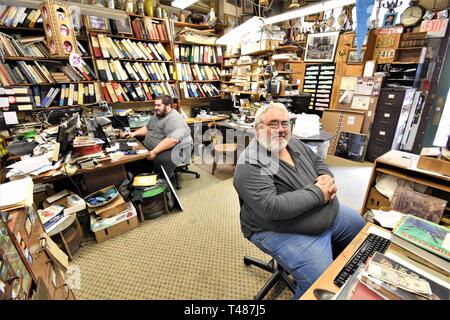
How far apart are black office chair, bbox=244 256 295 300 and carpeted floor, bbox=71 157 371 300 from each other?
0.06 meters

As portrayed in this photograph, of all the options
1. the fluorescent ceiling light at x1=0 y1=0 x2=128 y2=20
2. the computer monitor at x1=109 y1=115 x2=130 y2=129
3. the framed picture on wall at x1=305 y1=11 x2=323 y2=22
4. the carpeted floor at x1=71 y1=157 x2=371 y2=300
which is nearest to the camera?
the carpeted floor at x1=71 y1=157 x2=371 y2=300

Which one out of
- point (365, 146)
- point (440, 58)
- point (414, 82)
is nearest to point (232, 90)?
point (365, 146)

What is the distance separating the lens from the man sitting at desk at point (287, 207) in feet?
3.53

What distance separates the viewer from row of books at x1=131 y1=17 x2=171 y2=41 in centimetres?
338

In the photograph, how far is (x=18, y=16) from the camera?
2.57 meters

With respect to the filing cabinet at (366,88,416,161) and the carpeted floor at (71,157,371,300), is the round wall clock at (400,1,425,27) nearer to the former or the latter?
the filing cabinet at (366,88,416,161)

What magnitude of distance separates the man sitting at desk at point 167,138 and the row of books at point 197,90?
148 cm

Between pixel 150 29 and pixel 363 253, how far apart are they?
4001 millimetres

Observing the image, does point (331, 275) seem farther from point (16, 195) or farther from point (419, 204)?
point (16, 195)

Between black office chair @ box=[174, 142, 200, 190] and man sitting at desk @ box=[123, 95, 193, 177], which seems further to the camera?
black office chair @ box=[174, 142, 200, 190]

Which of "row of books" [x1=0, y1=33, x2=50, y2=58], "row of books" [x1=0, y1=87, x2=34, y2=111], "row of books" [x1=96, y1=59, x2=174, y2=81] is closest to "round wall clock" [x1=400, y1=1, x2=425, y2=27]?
"row of books" [x1=96, y1=59, x2=174, y2=81]

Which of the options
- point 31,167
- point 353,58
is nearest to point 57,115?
point 31,167

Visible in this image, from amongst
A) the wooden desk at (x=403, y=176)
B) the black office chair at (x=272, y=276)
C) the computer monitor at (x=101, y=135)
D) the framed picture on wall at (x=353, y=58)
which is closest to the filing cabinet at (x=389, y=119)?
the framed picture on wall at (x=353, y=58)

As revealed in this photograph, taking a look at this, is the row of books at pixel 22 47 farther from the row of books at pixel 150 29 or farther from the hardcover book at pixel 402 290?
the hardcover book at pixel 402 290
